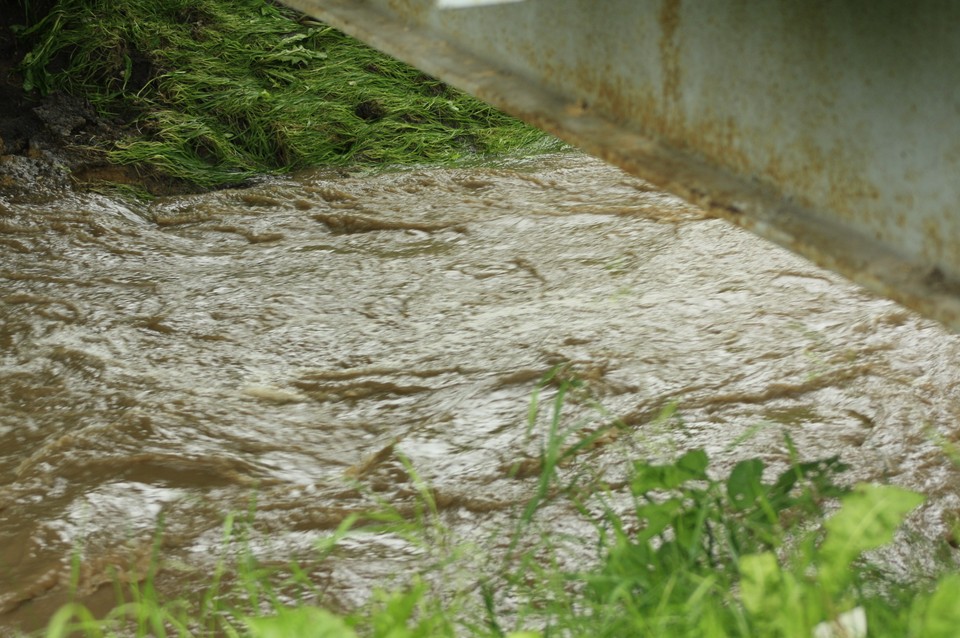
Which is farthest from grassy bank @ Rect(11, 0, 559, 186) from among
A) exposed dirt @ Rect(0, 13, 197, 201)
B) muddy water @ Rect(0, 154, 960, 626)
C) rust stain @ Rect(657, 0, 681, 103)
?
rust stain @ Rect(657, 0, 681, 103)

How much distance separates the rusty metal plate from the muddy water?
68 centimetres

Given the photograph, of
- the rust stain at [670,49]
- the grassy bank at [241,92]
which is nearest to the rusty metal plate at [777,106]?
the rust stain at [670,49]

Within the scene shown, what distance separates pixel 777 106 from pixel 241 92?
486cm

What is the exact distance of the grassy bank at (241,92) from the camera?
5734mm

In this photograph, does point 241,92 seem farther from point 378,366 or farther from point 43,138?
point 378,366

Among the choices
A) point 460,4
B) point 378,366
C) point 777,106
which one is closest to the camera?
point 777,106

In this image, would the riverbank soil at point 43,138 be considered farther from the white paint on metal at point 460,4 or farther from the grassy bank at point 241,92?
the white paint on metal at point 460,4

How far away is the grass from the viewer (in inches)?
64.4

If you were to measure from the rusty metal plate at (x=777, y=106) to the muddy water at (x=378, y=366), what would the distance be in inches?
26.8

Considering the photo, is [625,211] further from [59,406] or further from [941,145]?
[941,145]

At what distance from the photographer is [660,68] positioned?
203cm

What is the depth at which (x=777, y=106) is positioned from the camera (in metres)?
1.84

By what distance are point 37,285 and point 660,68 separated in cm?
301

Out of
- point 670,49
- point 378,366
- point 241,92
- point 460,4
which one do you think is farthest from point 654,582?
point 241,92
